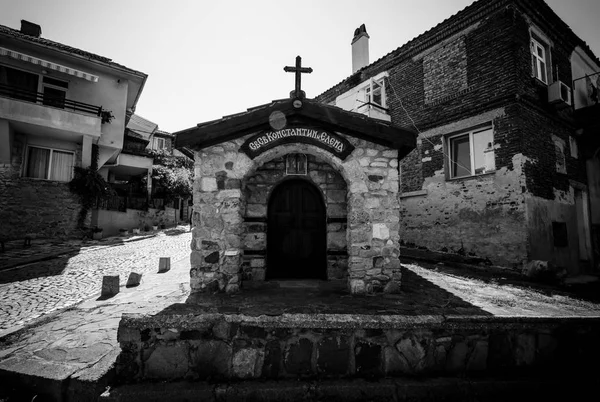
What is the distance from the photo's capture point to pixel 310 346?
3381mm

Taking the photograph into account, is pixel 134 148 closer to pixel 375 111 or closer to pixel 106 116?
pixel 106 116

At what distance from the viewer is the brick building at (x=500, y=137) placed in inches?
336

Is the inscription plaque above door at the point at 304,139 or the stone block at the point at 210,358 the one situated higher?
the inscription plaque above door at the point at 304,139

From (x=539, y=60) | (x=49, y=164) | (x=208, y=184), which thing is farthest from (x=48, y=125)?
(x=539, y=60)

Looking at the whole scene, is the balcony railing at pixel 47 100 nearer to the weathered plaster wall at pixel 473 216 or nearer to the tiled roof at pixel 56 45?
the tiled roof at pixel 56 45

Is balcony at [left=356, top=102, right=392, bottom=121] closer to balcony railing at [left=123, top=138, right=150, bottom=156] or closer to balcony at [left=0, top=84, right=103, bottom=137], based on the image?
balcony at [left=0, top=84, right=103, bottom=137]

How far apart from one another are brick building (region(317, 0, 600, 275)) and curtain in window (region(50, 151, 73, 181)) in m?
14.8

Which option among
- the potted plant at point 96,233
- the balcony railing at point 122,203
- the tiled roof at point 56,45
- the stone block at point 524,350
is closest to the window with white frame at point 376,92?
the stone block at point 524,350

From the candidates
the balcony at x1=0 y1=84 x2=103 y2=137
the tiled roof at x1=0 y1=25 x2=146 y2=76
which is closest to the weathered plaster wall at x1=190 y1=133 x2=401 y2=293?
the balcony at x1=0 y1=84 x2=103 y2=137

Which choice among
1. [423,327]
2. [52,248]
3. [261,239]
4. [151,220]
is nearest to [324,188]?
[261,239]

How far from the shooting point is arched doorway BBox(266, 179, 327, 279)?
6.04 m

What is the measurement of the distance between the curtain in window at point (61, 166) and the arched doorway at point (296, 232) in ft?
44.4

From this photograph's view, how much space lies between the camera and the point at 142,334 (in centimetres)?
326

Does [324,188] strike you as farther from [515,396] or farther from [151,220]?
[151,220]
